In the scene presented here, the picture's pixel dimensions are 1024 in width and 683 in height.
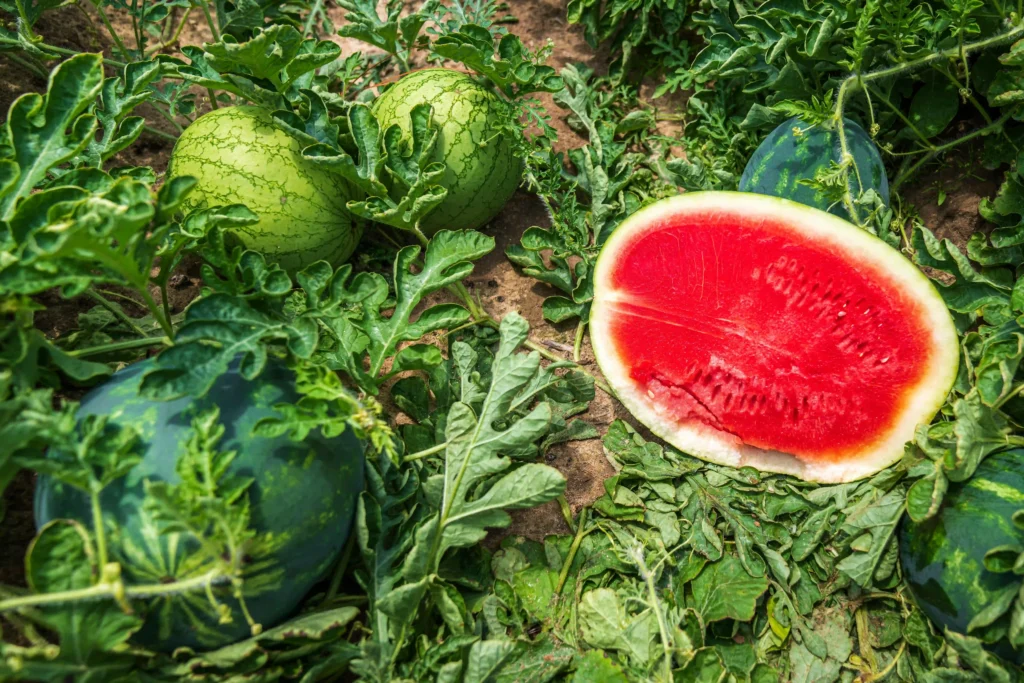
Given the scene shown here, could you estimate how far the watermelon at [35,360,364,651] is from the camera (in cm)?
144

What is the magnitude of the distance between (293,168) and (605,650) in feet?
5.22

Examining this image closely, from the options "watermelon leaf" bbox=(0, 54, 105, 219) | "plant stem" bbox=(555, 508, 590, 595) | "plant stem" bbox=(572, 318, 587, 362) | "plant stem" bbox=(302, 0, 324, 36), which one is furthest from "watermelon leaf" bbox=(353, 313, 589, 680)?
"plant stem" bbox=(302, 0, 324, 36)

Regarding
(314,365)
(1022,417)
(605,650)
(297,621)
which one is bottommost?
(605,650)

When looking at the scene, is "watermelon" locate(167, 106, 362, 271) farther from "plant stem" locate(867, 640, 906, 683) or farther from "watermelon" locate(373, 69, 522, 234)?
"plant stem" locate(867, 640, 906, 683)

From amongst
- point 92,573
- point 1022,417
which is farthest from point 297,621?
point 1022,417

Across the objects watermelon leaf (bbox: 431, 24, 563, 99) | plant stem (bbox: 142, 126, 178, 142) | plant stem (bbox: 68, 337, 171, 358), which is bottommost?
plant stem (bbox: 68, 337, 171, 358)

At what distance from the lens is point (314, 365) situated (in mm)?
1630

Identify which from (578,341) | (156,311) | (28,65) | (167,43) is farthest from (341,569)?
(167,43)

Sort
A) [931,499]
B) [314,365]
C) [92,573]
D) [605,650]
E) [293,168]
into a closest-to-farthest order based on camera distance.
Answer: [92,573] < [314,365] < [931,499] < [605,650] < [293,168]

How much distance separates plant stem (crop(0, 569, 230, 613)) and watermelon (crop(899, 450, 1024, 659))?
163 cm

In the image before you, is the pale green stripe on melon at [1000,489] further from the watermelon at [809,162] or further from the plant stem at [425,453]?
the plant stem at [425,453]

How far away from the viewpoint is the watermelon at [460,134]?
7.34 ft

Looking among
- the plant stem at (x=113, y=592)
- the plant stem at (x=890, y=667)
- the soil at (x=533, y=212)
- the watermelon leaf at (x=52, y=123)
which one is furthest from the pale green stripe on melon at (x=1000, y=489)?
the watermelon leaf at (x=52, y=123)

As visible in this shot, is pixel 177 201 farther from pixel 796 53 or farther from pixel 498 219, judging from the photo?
pixel 796 53
